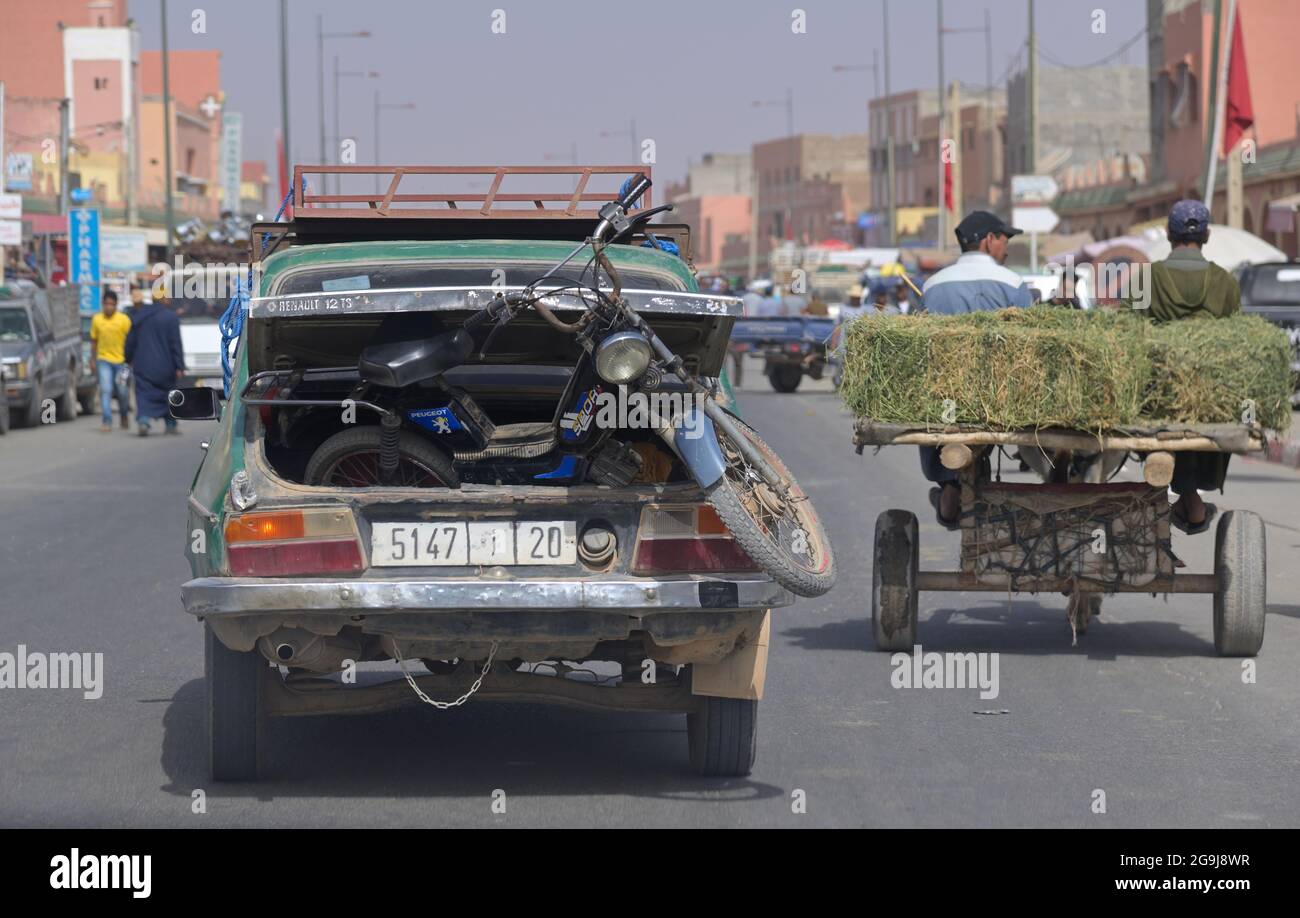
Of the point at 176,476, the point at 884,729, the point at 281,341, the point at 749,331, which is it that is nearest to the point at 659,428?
the point at 281,341

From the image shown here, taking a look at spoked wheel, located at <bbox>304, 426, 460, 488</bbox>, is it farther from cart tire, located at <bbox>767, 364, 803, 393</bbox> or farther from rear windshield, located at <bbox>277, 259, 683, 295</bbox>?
cart tire, located at <bbox>767, 364, 803, 393</bbox>

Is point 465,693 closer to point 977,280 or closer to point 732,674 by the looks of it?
point 732,674

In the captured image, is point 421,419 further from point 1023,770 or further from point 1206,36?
point 1206,36

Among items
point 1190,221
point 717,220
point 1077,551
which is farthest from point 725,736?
point 717,220

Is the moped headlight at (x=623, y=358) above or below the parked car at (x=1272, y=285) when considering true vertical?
below

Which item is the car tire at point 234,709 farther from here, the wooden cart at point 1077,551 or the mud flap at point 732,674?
the wooden cart at point 1077,551

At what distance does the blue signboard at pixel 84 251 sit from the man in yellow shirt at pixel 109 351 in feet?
42.4

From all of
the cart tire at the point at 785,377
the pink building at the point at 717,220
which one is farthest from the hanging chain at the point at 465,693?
the pink building at the point at 717,220

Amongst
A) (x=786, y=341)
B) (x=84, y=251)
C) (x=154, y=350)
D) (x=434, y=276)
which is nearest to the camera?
(x=434, y=276)

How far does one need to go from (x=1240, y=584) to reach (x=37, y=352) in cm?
2022

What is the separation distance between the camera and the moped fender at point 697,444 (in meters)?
5.91

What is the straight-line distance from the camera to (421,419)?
6.56 metres

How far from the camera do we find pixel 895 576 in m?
8.97

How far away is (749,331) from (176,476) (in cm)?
1630
